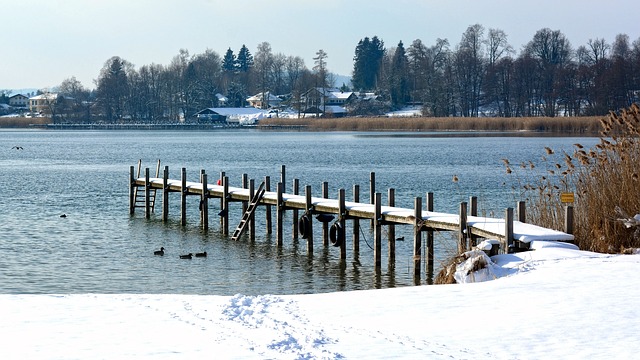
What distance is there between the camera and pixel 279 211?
89.2ft

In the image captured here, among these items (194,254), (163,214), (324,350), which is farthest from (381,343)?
(163,214)

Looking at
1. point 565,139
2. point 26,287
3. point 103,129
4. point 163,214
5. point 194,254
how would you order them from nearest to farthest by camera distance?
point 26,287 → point 194,254 → point 163,214 → point 565,139 → point 103,129

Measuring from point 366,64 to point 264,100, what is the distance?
2157cm

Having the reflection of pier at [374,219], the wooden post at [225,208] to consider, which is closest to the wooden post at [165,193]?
the reflection of pier at [374,219]

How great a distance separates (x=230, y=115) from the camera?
17625 centimetres

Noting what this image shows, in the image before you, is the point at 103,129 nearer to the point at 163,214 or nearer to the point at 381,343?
the point at 163,214

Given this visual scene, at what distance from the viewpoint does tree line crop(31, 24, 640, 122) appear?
11181 cm

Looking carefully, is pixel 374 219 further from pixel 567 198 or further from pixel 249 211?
pixel 249 211

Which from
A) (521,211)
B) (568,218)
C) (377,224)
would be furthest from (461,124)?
(568,218)

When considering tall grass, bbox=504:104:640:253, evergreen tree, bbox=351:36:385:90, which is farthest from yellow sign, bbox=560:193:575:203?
evergreen tree, bbox=351:36:385:90

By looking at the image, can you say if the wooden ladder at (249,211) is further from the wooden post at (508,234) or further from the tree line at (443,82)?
the tree line at (443,82)

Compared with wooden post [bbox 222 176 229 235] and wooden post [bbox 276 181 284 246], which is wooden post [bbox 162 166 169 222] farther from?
wooden post [bbox 276 181 284 246]

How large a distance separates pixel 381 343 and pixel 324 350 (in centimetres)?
71

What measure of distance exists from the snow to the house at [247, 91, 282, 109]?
17614 centimetres
